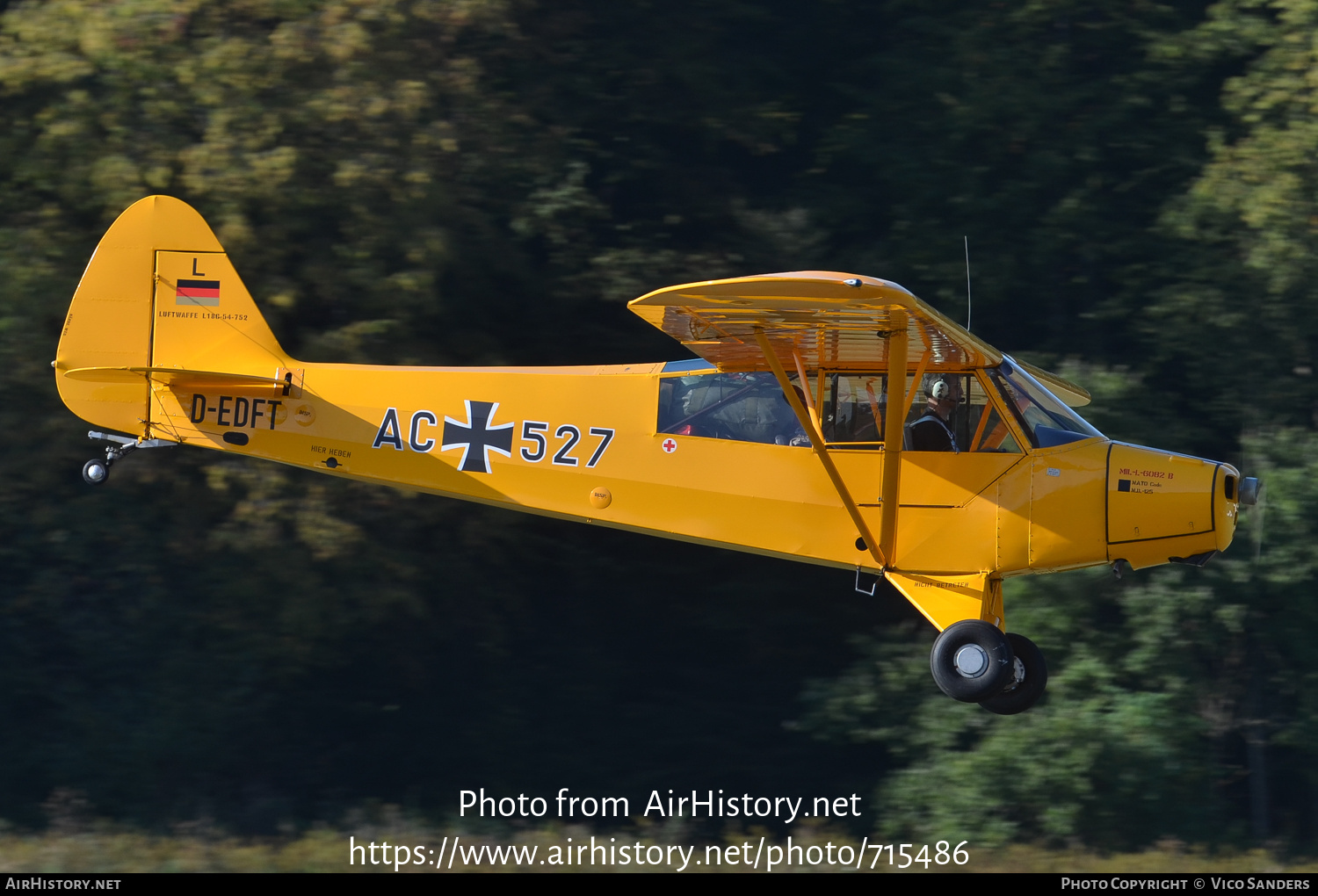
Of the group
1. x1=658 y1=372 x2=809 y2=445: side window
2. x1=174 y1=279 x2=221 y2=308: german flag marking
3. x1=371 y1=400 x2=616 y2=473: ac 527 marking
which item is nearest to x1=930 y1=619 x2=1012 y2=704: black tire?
x1=658 y1=372 x2=809 y2=445: side window

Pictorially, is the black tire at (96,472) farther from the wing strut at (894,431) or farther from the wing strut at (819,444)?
the wing strut at (894,431)

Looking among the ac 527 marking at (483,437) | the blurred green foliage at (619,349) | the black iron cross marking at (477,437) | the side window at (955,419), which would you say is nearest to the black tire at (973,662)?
the side window at (955,419)

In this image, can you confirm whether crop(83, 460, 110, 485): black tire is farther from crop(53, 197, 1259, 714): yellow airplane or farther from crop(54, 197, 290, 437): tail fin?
crop(54, 197, 290, 437): tail fin

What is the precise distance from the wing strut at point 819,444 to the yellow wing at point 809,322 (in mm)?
167

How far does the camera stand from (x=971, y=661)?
7.89 meters

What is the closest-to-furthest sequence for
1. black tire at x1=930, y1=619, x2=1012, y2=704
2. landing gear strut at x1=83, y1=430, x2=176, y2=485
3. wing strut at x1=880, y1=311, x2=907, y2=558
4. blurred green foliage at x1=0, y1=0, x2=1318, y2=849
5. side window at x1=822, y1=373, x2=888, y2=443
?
wing strut at x1=880, y1=311, x2=907, y2=558 < black tire at x1=930, y1=619, x2=1012, y2=704 < side window at x1=822, y1=373, x2=888, y2=443 < landing gear strut at x1=83, y1=430, x2=176, y2=485 < blurred green foliage at x1=0, y1=0, x2=1318, y2=849

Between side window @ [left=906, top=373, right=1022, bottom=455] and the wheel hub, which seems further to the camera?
side window @ [left=906, top=373, right=1022, bottom=455]

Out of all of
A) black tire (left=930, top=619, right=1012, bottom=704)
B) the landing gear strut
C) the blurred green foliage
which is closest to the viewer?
black tire (left=930, top=619, right=1012, bottom=704)

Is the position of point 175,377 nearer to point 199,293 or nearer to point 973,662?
point 199,293

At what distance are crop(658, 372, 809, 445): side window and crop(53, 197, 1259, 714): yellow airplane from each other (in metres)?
0.01

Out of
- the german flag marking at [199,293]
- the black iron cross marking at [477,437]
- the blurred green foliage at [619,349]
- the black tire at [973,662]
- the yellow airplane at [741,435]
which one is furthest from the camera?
the blurred green foliage at [619,349]

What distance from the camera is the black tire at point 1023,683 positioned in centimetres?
853

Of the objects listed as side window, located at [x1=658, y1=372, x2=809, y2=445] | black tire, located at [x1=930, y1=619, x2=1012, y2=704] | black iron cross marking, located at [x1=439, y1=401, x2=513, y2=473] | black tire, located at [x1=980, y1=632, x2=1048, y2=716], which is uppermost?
side window, located at [x1=658, y1=372, x2=809, y2=445]

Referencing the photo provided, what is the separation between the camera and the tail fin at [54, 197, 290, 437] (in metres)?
8.72
